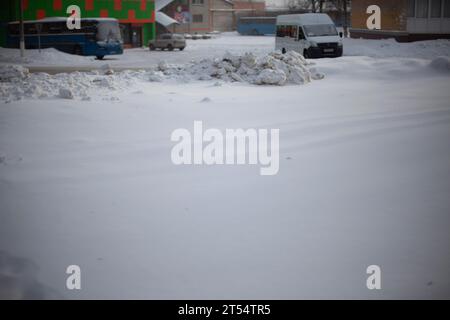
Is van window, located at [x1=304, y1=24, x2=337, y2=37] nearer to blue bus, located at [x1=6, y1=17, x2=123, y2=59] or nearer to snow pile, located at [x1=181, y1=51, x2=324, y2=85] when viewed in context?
snow pile, located at [x1=181, y1=51, x2=324, y2=85]

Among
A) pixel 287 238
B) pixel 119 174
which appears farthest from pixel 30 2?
pixel 287 238

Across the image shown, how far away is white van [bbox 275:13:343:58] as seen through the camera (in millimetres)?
26922

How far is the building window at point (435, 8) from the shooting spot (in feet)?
108

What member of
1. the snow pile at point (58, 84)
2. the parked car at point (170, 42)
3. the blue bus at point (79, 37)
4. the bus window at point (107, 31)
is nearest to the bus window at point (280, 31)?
the blue bus at point (79, 37)

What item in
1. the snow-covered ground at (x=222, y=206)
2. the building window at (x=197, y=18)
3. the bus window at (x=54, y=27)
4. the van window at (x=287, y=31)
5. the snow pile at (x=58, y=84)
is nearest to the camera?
the snow-covered ground at (x=222, y=206)

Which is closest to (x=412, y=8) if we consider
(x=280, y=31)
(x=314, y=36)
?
(x=280, y=31)

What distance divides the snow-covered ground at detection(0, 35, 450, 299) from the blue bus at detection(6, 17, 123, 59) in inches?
838

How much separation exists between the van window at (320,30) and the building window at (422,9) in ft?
30.4

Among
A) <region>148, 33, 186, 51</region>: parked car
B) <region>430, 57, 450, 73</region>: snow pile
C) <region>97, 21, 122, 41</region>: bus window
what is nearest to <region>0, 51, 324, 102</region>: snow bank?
<region>430, 57, 450, 73</region>: snow pile

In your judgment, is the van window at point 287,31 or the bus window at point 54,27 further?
the bus window at point 54,27

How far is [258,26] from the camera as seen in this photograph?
7269 centimetres

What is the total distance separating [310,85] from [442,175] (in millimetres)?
10341

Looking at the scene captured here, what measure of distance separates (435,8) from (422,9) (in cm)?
80

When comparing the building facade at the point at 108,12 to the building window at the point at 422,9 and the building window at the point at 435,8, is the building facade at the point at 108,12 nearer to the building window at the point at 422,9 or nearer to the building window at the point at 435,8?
the building window at the point at 422,9
